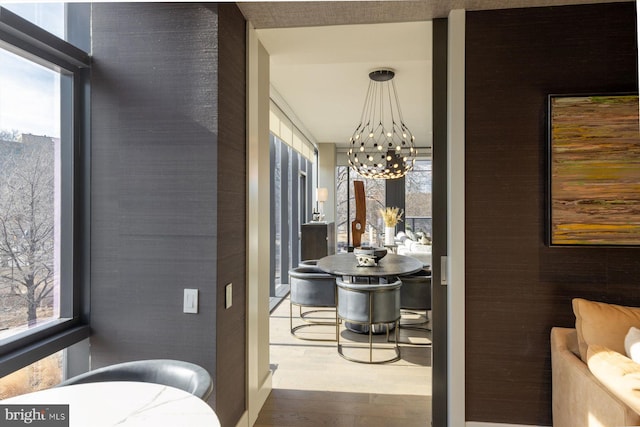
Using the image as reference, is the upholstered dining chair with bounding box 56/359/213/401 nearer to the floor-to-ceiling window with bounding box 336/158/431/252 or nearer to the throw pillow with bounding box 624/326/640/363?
the throw pillow with bounding box 624/326/640/363

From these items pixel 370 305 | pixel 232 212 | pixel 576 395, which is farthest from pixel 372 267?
pixel 576 395

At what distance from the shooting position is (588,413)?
5.62ft

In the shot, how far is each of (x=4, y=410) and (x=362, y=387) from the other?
2.46 meters

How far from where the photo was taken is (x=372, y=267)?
155 inches

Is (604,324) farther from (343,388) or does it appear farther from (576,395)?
(343,388)

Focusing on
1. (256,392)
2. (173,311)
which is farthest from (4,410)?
(256,392)

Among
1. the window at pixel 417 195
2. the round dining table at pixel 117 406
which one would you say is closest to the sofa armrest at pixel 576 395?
the round dining table at pixel 117 406

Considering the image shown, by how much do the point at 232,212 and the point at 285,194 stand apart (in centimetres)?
422

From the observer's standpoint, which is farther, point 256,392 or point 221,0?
point 256,392

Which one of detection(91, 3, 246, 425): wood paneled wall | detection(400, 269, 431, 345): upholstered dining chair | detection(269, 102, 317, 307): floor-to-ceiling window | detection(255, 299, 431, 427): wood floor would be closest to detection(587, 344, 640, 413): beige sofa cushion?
detection(255, 299, 431, 427): wood floor

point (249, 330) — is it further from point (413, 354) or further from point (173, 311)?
point (413, 354)

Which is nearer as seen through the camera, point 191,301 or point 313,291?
point 191,301

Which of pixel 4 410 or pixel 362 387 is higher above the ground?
pixel 4 410

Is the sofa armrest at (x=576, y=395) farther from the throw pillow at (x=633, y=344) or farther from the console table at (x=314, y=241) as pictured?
the console table at (x=314, y=241)
